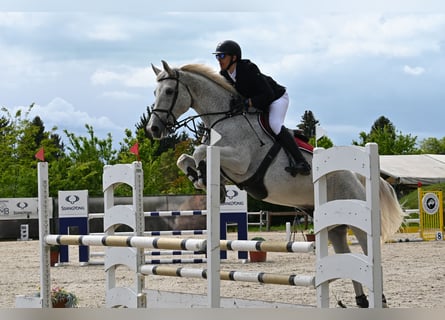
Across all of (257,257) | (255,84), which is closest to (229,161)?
(255,84)

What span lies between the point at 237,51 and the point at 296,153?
0.77m

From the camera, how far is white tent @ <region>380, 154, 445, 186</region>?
21.8 metres

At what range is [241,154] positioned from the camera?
15.7 ft

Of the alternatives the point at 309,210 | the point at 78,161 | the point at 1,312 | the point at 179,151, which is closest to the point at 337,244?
the point at 309,210

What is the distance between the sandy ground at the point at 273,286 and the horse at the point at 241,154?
0.85 metres

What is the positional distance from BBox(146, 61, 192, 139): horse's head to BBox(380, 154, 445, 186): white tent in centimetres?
1689

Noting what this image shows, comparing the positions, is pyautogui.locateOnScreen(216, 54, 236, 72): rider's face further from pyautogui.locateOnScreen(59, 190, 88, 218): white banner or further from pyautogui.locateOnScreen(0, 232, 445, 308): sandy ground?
pyautogui.locateOnScreen(59, 190, 88, 218): white banner

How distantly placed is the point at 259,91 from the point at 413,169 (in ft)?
62.1

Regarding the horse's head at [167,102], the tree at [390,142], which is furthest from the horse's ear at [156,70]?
the tree at [390,142]

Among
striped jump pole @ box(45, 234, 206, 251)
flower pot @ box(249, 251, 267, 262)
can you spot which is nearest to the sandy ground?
flower pot @ box(249, 251, 267, 262)

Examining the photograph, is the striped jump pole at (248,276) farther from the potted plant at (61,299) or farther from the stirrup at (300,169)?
the stirrup at (300,169)

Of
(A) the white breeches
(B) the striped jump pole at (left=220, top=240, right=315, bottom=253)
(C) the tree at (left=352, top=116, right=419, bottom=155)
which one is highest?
(C) the tree at (left=352, top=116, right=419, bottom=155)

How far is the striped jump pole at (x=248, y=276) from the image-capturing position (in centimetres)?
367

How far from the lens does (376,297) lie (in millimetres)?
3383
